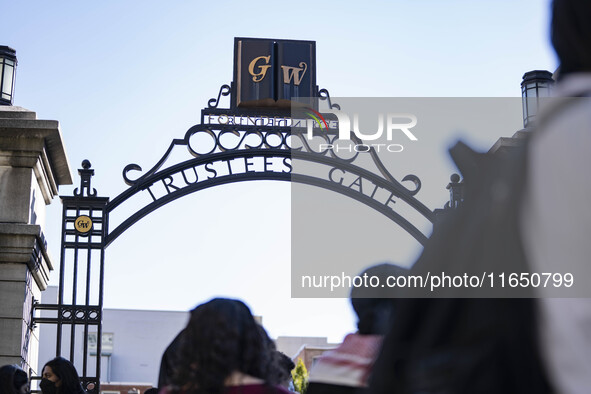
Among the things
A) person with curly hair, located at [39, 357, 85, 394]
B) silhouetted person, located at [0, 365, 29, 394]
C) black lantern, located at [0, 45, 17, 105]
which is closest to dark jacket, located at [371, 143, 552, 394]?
person with curly hair, located at [39, 357, 85, 394]

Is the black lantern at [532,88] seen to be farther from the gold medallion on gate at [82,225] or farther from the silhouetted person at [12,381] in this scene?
the silhouetted person at [12,381]

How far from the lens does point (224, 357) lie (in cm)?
288

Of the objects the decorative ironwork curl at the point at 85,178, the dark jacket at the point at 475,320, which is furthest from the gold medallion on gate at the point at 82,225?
the dark jacket at the point at 475,320

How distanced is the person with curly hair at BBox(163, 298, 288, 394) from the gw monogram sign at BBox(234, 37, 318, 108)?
10.4 meters

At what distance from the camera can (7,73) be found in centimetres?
1109

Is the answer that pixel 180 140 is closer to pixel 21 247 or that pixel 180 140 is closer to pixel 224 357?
pixel 21 247

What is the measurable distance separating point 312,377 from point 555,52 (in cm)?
250

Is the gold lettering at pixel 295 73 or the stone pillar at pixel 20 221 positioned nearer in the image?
the stone pillar at pixel 20 221

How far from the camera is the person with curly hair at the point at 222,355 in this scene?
2881mm

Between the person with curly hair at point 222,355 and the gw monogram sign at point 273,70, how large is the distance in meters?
10.4

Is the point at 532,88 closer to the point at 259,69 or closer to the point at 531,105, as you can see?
the point at 531,105

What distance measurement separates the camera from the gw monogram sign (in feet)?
43.7

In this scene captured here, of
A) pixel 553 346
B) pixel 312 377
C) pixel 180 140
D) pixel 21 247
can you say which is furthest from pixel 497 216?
pixel 180 140

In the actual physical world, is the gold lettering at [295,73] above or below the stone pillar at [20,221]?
above
